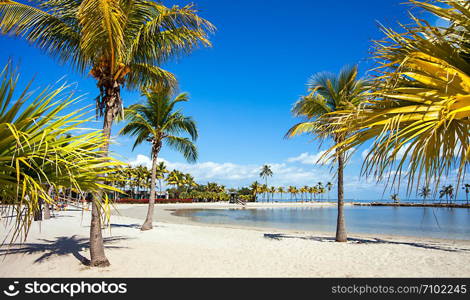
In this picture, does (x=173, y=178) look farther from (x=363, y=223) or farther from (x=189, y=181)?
(x=363, y=223)

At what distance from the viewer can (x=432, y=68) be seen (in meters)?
2.37

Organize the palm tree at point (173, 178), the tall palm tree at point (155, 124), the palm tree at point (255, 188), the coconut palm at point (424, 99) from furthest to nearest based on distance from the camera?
the palm tree at point (255, 188) → the palm tree at point (173, 178) → the tall palm tree at point (155, 124) → the coconut palm at point (424, 99)

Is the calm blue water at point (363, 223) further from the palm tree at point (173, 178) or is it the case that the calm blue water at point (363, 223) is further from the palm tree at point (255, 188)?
the palm tree at point (255, 188)

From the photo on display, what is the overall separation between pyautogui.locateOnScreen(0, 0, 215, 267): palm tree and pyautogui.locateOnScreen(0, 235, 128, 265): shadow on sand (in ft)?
5.58

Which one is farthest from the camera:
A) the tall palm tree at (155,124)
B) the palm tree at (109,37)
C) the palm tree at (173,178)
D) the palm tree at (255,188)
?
→ the palm tree at (255,188)

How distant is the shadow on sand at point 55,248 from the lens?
731cm

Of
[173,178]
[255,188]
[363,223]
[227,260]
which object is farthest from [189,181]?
[227,260]

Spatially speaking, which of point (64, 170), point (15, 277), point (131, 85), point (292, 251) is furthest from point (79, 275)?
point (292, 251)

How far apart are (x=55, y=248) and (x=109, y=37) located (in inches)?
247

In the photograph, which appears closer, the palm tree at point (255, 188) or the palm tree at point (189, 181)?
the palm tree at point (189, 181)

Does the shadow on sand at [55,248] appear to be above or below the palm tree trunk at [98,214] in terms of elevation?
below

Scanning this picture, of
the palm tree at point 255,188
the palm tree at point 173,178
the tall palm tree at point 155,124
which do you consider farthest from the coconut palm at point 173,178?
the tall palm tree at point 155,124

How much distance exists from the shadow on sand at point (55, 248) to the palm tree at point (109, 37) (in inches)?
67.0

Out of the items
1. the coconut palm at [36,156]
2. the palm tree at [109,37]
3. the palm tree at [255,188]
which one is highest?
the palm tree at [109,37]
